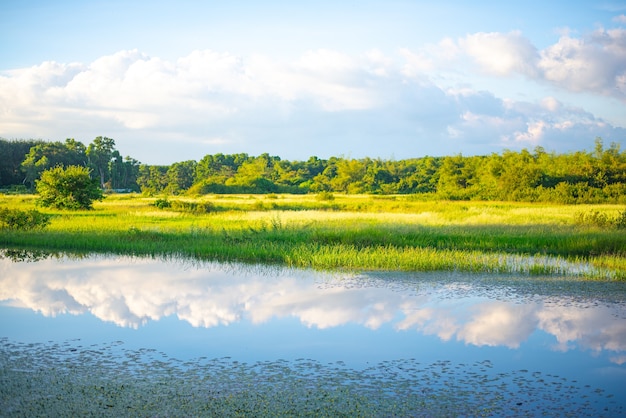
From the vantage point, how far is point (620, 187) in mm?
38500

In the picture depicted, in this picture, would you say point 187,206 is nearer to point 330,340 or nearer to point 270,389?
point 330,340

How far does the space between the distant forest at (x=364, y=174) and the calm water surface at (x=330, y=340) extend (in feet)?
99.1

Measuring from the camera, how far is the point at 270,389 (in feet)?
19.1

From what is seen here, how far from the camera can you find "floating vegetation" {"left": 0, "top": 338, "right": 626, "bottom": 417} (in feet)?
17.4

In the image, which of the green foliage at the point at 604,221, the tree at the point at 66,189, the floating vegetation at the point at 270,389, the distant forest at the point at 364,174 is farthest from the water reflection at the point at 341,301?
the distant forest at the point at 364,174

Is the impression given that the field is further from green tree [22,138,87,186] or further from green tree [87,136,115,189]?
green tree [87,136,115,189]

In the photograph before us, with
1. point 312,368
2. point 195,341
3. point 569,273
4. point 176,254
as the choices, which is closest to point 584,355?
point 312,368

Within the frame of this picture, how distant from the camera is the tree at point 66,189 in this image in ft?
95.1

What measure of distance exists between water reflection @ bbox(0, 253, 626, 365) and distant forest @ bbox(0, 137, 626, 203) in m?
29.2

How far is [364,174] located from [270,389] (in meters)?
64.0

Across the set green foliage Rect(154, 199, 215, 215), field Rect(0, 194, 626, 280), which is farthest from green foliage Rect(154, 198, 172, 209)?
field Rect(0, 194, 626, 280)

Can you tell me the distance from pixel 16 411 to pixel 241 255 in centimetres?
1018

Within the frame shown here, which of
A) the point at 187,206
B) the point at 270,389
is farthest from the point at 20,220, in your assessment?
the point at 270,389

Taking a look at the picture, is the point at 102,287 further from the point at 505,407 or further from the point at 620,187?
the point at 620,187
